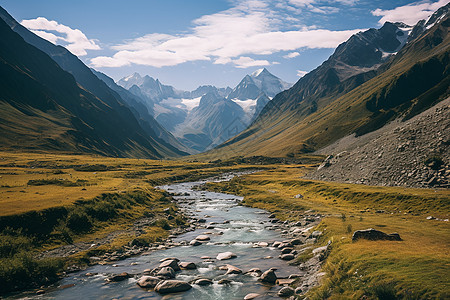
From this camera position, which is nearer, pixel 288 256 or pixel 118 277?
pixel 118 277

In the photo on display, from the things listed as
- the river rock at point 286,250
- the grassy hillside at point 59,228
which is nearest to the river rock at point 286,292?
the river rock at point 286,250

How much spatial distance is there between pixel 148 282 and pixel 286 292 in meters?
12.9

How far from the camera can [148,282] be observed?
2716cm

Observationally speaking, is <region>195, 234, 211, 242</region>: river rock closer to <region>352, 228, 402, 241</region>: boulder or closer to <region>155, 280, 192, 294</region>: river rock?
<region>155, 280, 192, 294</region>: river rock

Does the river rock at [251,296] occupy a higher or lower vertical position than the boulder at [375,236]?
lower

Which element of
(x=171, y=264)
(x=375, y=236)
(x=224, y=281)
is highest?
(x=375, y=236)

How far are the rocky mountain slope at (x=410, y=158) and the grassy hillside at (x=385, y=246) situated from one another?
655cm

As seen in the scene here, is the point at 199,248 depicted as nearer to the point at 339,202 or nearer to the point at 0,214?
the point at 0,214

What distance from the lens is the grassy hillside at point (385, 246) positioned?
17938 millimetres

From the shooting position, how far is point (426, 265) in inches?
776

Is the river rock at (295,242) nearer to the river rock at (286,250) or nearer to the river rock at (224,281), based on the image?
the river rock at (286,250)

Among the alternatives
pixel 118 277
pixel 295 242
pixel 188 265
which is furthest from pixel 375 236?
pixel 118 277

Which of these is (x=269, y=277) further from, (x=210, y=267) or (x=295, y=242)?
(x=295, y=242)

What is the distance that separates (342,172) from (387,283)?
69901 millimetres
